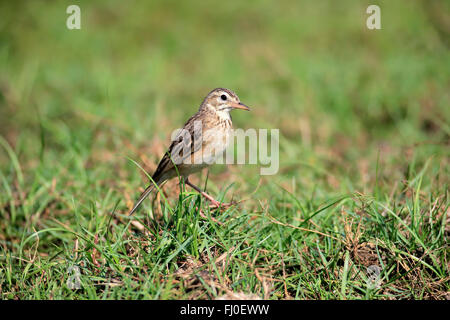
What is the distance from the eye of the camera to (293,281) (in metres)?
3.39

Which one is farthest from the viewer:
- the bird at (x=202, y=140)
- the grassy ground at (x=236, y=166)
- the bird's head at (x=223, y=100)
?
the bird's head at (x=223, y=100)

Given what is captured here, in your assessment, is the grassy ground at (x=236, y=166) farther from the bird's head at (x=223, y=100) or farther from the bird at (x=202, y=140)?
the bird's head at (x=223, y=100)

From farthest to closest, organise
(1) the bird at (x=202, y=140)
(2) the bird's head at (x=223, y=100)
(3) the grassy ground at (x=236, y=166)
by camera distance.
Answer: (2) the bird's head at (x=223, y=100), (1) the bird at (x=202, y=140), (3) the grassy ground at (x=236, y=166)

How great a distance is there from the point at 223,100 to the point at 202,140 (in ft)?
1.39

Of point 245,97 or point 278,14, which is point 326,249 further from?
point 278,14

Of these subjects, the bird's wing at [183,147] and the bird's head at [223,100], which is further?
the bird's head at [223,100]

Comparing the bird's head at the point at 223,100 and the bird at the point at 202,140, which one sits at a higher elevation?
the bird's head at the point at 223,100

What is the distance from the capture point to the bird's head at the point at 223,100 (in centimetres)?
442

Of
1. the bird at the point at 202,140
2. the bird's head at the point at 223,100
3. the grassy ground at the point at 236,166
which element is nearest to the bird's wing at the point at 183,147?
the bird at the point at 202,140

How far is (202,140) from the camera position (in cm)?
435

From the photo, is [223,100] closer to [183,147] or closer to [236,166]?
[183,147]

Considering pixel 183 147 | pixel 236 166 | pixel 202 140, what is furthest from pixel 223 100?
pixel 236 166

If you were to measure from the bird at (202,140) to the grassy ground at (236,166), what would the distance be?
12.8 inches
